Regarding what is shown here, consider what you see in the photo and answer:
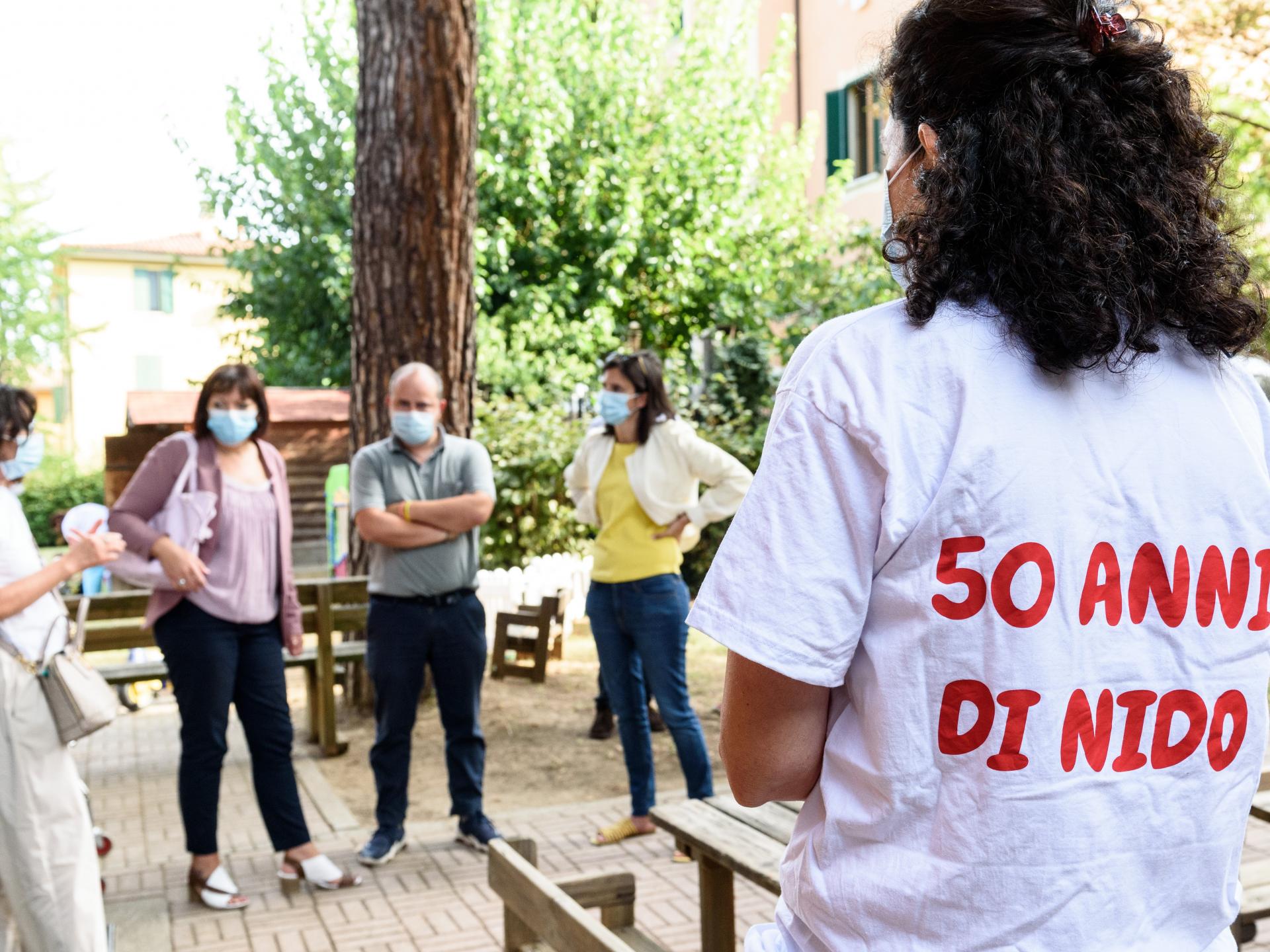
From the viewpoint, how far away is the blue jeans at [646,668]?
5.55 metres

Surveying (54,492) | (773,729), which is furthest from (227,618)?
(54,492)

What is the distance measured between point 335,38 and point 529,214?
11.8 ft

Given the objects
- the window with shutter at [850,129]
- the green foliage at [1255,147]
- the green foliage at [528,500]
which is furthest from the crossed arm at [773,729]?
the window with shutter at [850,129]

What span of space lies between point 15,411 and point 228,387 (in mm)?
1136

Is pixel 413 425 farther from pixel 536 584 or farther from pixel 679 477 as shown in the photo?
pixel 536 584

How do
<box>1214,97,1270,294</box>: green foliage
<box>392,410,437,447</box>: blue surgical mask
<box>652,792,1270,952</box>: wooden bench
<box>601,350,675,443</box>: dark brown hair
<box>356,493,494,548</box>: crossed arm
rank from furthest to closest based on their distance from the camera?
<box>1214,97,1270,294</box>: green foliage < <box>601,350,675,443</box>: dark brown hair < <box>392,410,437,447</box>: blue surgical mask < <box>356,493,494,548</box>: crossed arm < <box>652,792,1270,952</box>: wooden bench

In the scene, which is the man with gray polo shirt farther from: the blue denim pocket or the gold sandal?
the blue denim pocket

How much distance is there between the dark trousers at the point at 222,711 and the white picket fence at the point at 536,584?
600cm

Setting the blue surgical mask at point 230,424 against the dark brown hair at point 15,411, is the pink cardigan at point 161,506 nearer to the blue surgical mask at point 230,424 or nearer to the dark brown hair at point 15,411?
the blue surgical mask at point 230,424

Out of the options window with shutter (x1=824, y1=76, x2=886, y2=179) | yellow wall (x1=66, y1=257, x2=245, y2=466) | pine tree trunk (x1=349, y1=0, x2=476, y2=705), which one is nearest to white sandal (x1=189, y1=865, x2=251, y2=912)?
pine tree trunk (x1=349, y1=0, x2=476, y2=705)

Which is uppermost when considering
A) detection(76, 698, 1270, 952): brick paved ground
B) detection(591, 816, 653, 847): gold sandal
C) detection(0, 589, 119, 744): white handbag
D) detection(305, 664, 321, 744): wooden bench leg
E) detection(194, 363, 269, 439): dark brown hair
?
detection(194, 363, 269, 439): dark brown hair

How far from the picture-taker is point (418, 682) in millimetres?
5465

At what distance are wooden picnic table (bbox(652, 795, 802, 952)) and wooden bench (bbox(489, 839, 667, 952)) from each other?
0.19 meters

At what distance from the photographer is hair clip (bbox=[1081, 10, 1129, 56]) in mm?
1251
